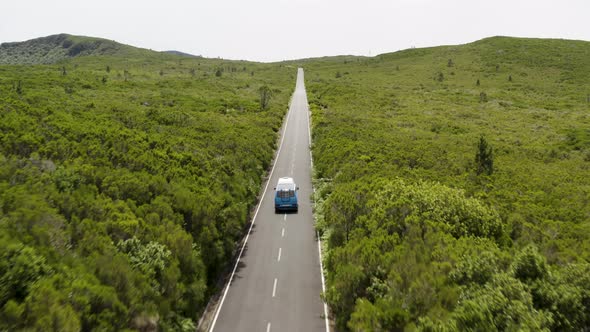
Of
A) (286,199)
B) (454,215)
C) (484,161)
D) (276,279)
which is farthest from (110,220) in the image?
(484,161)

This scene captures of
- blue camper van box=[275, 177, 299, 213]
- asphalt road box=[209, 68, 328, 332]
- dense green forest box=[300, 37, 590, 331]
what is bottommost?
asphalt road box=[209, 68, 328, 332]

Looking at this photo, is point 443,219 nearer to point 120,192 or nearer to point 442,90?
point 120,192

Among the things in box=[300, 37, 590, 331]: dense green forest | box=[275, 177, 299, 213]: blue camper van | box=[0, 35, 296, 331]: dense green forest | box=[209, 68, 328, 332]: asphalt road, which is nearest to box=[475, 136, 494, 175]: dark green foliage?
box=[300, 37, 590, 331]: dense green forest

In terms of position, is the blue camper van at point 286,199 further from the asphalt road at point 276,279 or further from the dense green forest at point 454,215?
the dense green forest at point 454,215

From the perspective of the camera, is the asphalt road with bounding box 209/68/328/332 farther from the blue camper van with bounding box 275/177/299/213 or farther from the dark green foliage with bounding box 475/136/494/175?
the dark green foliage with bounding box 475/136/494/175

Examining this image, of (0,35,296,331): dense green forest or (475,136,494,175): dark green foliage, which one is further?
(475,136,494,175): dark green foliage

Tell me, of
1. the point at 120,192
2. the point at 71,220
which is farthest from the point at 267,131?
the point at 71,220

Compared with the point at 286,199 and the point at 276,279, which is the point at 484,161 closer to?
the point at 286,199
